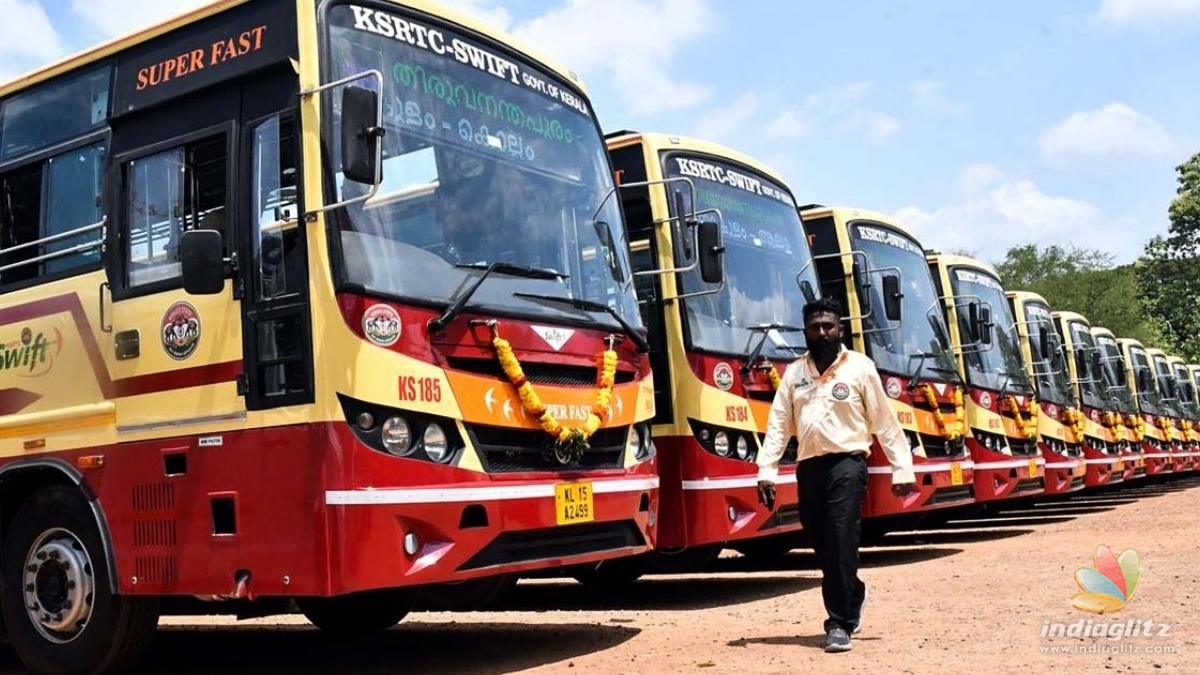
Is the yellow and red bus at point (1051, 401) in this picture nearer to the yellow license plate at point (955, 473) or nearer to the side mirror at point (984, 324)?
the side mirror at point (984, 324)

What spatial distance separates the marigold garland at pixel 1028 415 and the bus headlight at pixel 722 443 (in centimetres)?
666

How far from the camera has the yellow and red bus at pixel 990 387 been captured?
47.2 ft

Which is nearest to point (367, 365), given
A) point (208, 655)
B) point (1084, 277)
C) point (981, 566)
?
point (208, 655)

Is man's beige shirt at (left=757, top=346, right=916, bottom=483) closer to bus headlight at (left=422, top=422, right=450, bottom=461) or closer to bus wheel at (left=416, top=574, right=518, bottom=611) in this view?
bus wheel at (left=416, top=574, right=518, bottom=611)

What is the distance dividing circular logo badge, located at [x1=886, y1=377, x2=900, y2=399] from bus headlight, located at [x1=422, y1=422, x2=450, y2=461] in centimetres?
680

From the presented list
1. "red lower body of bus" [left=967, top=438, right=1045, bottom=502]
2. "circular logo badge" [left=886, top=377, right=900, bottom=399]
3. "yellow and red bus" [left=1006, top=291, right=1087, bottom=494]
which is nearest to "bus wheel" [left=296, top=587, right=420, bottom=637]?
"circular logo badge" [left=886, top=377, right=900, bottom=399]

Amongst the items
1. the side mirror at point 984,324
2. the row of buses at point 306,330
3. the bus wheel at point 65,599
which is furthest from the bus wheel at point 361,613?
the side mirror at point 984,324

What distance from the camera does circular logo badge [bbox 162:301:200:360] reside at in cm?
669

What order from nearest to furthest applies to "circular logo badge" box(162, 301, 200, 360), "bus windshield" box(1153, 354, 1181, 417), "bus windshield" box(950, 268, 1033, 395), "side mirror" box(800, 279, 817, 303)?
"circular logo badge" box(162, 301, 200, 360) < "side mirror" box(800, 279, 817, 303) < "bus windshield" box(950, 268, 1033, 395) < "bus windshield" box(1153, 354, 1181, 417)

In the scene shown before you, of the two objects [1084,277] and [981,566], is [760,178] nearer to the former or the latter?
[981,566]

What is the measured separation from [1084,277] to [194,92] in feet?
155

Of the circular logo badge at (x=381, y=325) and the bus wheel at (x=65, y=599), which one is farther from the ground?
the circular logo badge at (x=381, y=325)

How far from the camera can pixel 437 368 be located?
6.43m

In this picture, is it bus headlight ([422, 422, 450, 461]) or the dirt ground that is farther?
the dirt ground
